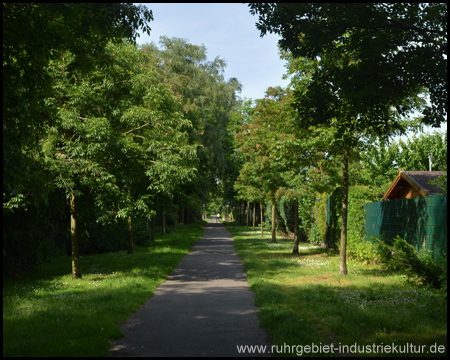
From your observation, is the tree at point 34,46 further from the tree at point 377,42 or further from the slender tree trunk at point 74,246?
the slender tree trunk at point 74,246

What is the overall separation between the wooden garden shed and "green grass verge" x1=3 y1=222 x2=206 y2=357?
9218 mm

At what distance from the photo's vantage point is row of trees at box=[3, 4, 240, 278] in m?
6.28

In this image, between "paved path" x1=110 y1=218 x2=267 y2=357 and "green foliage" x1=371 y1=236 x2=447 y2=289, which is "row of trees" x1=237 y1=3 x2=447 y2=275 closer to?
"green foliage" x1=371 y1=236 x2=447 y2=289

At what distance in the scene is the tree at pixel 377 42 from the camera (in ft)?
22.6

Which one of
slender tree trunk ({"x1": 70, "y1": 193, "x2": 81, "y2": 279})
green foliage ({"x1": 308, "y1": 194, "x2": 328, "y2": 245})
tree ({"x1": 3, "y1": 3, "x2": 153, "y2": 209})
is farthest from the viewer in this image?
green foliage ({"x1": 308, "y1": 194, "x2": 328, "y2": 245})

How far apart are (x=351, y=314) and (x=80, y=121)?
864cm

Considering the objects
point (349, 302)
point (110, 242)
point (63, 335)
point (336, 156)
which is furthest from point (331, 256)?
point (63, 335)

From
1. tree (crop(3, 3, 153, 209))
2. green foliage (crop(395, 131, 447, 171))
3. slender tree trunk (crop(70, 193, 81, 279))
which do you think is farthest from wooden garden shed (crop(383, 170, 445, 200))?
green foliage (crop(395, 131, 447, 171))

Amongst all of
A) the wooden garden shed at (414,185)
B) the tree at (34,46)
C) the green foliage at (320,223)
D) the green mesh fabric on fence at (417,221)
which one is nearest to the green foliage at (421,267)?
the green mesh fabric on fence at (417,221)

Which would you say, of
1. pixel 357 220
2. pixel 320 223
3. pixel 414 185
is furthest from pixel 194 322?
pixel 320 223

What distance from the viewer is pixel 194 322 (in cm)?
711

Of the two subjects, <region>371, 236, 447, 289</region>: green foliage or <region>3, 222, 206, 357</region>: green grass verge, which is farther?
<region>371, 236, 447, 289</region>: green foliage

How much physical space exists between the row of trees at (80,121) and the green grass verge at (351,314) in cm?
457

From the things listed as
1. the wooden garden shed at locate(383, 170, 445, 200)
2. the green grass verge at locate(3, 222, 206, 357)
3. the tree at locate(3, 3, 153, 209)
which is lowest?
the green grass verge at locate(3, 222, 206, 357)
